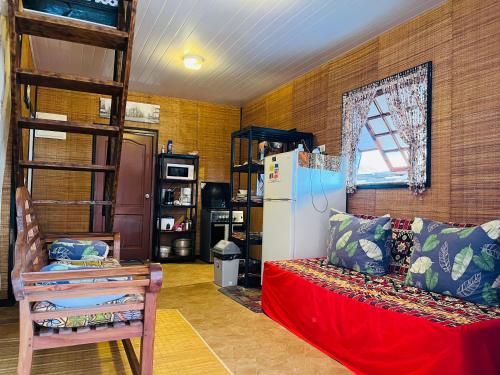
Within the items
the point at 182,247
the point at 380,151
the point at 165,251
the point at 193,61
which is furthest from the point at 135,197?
the point at 380,151

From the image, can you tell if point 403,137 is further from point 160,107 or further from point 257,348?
point 160,107

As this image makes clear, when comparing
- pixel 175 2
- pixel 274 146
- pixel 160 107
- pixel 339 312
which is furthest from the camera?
pixel 160 107

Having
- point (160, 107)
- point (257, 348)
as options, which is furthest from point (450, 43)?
point (160, 107)

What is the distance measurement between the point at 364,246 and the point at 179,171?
354 centimetres

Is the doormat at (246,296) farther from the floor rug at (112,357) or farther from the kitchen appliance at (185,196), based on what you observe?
the kitchen appliance at (185,196)

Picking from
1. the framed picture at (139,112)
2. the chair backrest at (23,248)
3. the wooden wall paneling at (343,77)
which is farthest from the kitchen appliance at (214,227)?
the chair backrest at (23,248)

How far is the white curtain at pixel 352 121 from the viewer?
3541mm

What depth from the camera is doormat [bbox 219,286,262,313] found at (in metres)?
3.37

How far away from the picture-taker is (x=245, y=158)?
602 cm

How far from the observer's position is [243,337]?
103 inches

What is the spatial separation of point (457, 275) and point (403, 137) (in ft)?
4.62

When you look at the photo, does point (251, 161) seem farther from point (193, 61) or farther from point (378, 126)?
point (378, 126)

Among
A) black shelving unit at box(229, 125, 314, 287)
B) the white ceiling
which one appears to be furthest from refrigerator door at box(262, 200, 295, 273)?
the white ceiling

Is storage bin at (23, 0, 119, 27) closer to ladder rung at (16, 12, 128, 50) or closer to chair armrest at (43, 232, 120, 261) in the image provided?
ladder rung at (16, 12, 128, 50)
